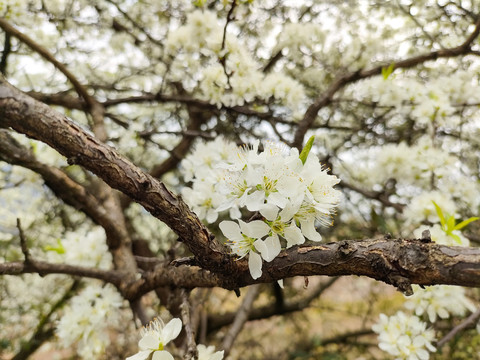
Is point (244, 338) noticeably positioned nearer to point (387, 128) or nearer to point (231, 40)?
point (387, 128)

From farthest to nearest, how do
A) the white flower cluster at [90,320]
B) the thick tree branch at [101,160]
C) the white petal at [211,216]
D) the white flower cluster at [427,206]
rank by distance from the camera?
the white flower cluster at [427,206], the white flower cluster at [90,320], the white petal at [211,216], the thick tree branch at [101,160]

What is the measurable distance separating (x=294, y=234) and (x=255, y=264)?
0.13 meters

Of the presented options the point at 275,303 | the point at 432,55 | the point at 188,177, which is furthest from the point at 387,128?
the point at 188,177

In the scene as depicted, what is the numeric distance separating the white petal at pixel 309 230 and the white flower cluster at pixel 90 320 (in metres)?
1.27

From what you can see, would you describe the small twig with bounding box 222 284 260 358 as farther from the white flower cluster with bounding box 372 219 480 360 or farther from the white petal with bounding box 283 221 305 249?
the white petal with bounding box 283 221 305 249

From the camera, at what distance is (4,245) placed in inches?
125

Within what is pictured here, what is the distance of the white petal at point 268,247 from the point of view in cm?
96

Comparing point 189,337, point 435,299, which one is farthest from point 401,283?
point 435,299

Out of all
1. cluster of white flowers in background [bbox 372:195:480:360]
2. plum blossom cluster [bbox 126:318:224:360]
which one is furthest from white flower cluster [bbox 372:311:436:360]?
plum blossom cluster [bbox 126:318:224:360]

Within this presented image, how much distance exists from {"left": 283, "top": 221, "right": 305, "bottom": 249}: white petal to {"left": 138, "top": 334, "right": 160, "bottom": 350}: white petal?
45 centimetres

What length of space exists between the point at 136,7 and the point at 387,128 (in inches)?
112

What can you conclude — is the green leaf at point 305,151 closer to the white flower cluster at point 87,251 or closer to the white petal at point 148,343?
the white petal at point 148,343

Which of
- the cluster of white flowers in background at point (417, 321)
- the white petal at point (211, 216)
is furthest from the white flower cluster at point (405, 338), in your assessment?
the white petal at point (211, 216)

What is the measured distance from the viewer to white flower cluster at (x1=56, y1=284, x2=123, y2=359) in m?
1.82
